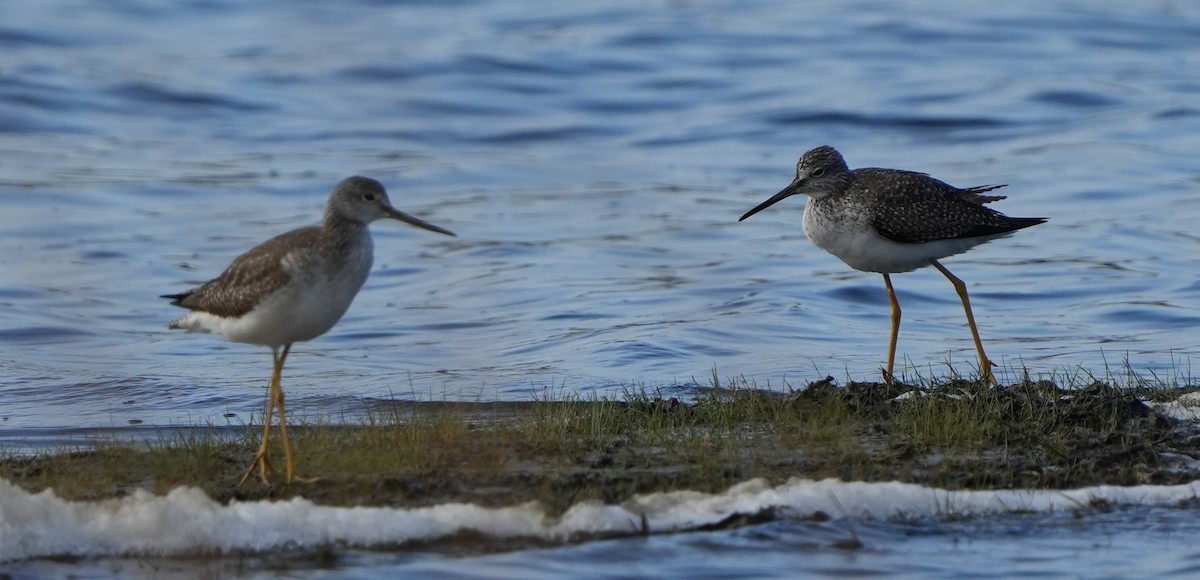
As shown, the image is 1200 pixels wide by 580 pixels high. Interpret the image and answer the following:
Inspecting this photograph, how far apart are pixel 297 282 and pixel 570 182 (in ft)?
40.3

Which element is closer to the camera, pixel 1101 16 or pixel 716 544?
pixel 716 544

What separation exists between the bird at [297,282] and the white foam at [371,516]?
522 millimetres

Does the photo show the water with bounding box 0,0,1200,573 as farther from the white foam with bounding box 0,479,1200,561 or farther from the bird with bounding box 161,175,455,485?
the bird with bounding box 161,175,455,485

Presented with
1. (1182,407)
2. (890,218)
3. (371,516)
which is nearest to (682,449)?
(371,516)

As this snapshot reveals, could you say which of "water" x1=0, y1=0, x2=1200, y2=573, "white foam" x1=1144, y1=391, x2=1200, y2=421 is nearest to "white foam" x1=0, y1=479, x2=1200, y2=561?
"water" x1=0, y1=0, x2=1200, y2=573

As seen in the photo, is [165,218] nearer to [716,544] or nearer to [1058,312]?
[1058,312]

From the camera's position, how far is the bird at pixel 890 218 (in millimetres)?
9766

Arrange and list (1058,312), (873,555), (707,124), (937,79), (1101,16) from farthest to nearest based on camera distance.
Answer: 1. (1101,16)
2. (937,79)
3. (707,124)
4. (1058,312)
5. (873,555)

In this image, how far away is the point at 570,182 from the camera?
1928 centimetres

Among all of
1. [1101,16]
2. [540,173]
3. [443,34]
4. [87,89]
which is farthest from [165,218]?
[1101,16]

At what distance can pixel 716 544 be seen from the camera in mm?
6945

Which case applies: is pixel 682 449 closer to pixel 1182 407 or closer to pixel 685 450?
pixel 685 450

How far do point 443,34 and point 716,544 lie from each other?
70.9ft

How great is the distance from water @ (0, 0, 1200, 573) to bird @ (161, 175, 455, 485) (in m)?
1.52
